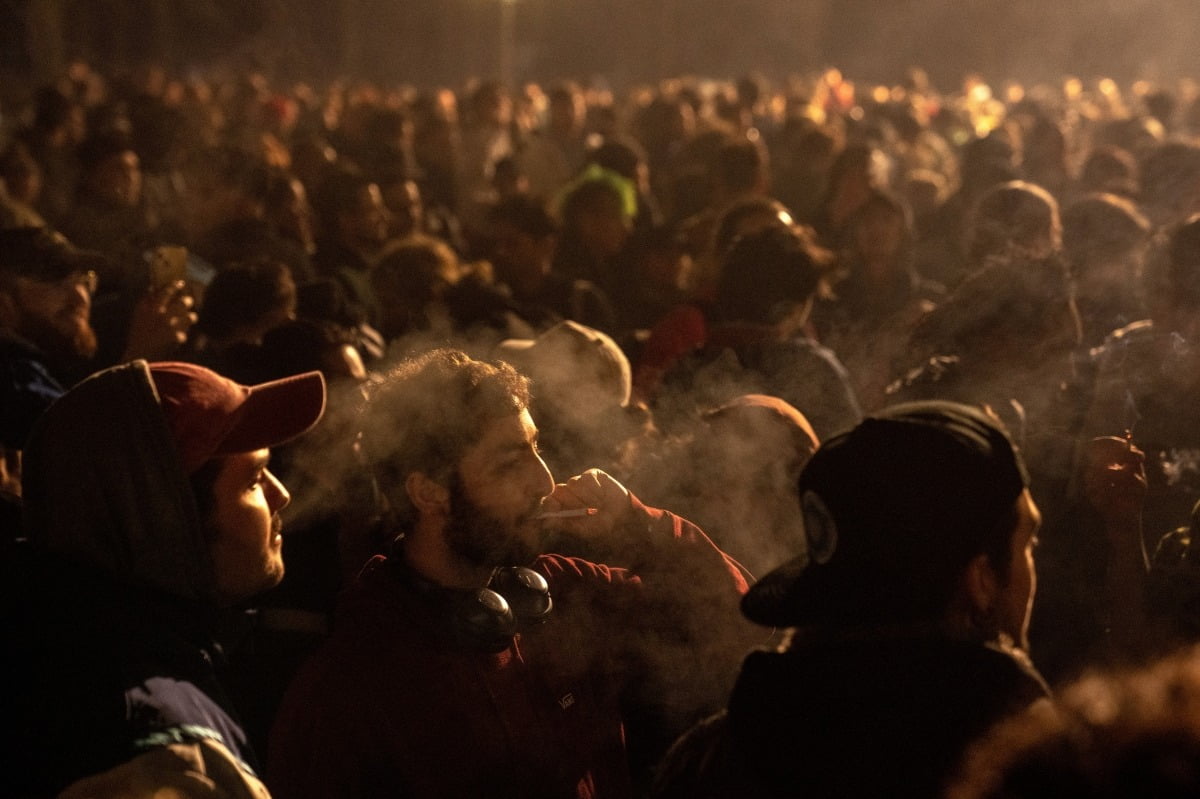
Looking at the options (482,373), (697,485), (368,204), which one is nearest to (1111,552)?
(697,485)

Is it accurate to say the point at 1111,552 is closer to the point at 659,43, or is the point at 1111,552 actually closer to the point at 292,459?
the point at 292,459

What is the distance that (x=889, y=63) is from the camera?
35.2 meters

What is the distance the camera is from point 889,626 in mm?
1736

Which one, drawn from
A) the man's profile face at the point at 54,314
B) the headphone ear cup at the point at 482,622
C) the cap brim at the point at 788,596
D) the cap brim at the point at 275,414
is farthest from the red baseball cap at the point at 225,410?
the man's profile face at the point at 54,314

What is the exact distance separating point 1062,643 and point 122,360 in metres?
3.60

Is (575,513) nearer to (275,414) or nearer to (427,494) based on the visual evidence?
(427,494)

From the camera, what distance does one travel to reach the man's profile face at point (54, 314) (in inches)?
179

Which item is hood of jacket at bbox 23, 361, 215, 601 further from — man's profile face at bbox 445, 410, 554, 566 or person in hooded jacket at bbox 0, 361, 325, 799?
man's profile face at bbox 445, 410, 554, 566

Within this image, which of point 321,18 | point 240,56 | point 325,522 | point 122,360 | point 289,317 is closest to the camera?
point 325,522

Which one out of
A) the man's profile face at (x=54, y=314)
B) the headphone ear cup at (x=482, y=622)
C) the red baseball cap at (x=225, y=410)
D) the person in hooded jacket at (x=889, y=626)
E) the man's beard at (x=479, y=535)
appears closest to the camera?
the person in hooded jacket at (x=889, y=626)

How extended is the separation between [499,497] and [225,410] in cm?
60

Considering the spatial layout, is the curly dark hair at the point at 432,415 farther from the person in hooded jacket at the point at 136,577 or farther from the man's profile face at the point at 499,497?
the person in hooded jacket at the point at 136,577

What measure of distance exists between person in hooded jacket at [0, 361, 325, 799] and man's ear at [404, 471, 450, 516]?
0.27 m

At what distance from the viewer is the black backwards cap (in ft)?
5.63
